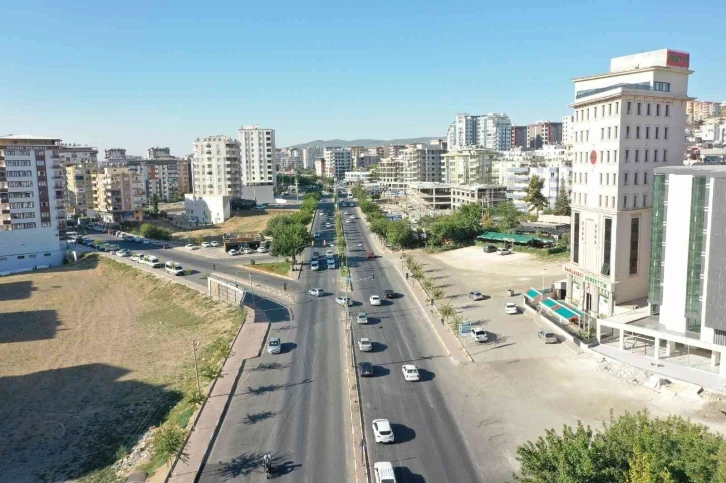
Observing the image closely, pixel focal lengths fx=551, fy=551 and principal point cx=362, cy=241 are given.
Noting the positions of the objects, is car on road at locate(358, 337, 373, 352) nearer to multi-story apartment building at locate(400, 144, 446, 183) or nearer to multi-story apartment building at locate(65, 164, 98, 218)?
multi-story apartment building at locate(65, 164, 98, 218)

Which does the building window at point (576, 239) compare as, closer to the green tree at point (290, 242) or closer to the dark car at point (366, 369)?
the dark car at point (366, 369)

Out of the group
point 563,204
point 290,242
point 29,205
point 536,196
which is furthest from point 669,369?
point 29,205

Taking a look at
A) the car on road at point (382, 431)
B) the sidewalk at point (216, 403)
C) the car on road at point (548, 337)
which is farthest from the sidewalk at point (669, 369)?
Answer: the sidewalk at point (216, 403)

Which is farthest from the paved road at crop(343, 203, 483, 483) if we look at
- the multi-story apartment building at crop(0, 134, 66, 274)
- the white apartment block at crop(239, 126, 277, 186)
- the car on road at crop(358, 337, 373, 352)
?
the white apartment block at crop(239, 126, 277, 186)

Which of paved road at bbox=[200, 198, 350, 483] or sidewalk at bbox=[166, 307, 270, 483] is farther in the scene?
sidewalk at bbox=[166, 307, 270, 483]

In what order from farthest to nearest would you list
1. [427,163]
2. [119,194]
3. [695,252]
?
[427,163], [119,194], [695,252]

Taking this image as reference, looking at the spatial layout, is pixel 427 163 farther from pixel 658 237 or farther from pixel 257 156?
pixel 658 237
